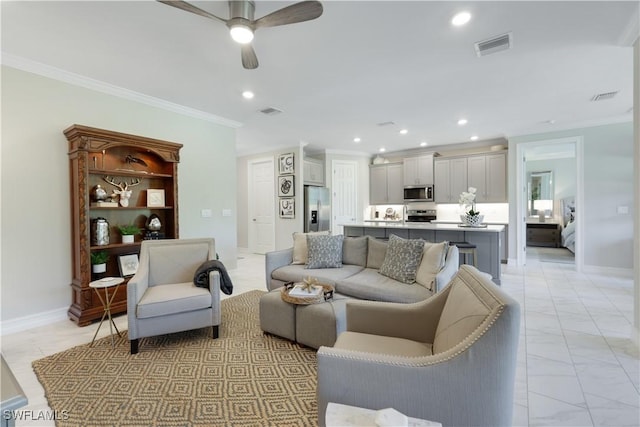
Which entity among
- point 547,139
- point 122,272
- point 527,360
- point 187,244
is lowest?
point 527,360

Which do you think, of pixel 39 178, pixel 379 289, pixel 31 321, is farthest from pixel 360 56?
pixel 31 321

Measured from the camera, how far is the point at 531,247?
8219 mm

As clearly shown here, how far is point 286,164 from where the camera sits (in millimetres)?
6836

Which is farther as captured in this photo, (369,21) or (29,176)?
(29,176)

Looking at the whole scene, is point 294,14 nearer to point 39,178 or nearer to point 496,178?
point 39,178

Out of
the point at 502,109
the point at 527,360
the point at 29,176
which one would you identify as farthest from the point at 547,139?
the point at 29,176

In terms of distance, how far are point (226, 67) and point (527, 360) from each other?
3898 millimetres

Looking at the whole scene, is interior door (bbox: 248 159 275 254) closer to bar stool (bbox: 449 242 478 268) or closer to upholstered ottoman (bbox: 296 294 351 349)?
bar stool (bbox: 449 242 478 268)

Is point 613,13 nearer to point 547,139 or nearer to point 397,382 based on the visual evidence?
point 397,382

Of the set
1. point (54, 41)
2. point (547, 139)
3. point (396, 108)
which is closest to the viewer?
point (54, 41)

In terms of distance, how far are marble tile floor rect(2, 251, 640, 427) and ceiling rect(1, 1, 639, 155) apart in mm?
2710

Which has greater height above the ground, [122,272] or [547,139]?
[547,139]

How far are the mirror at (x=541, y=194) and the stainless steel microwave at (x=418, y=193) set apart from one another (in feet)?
12.3

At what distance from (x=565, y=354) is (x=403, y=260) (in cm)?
149
